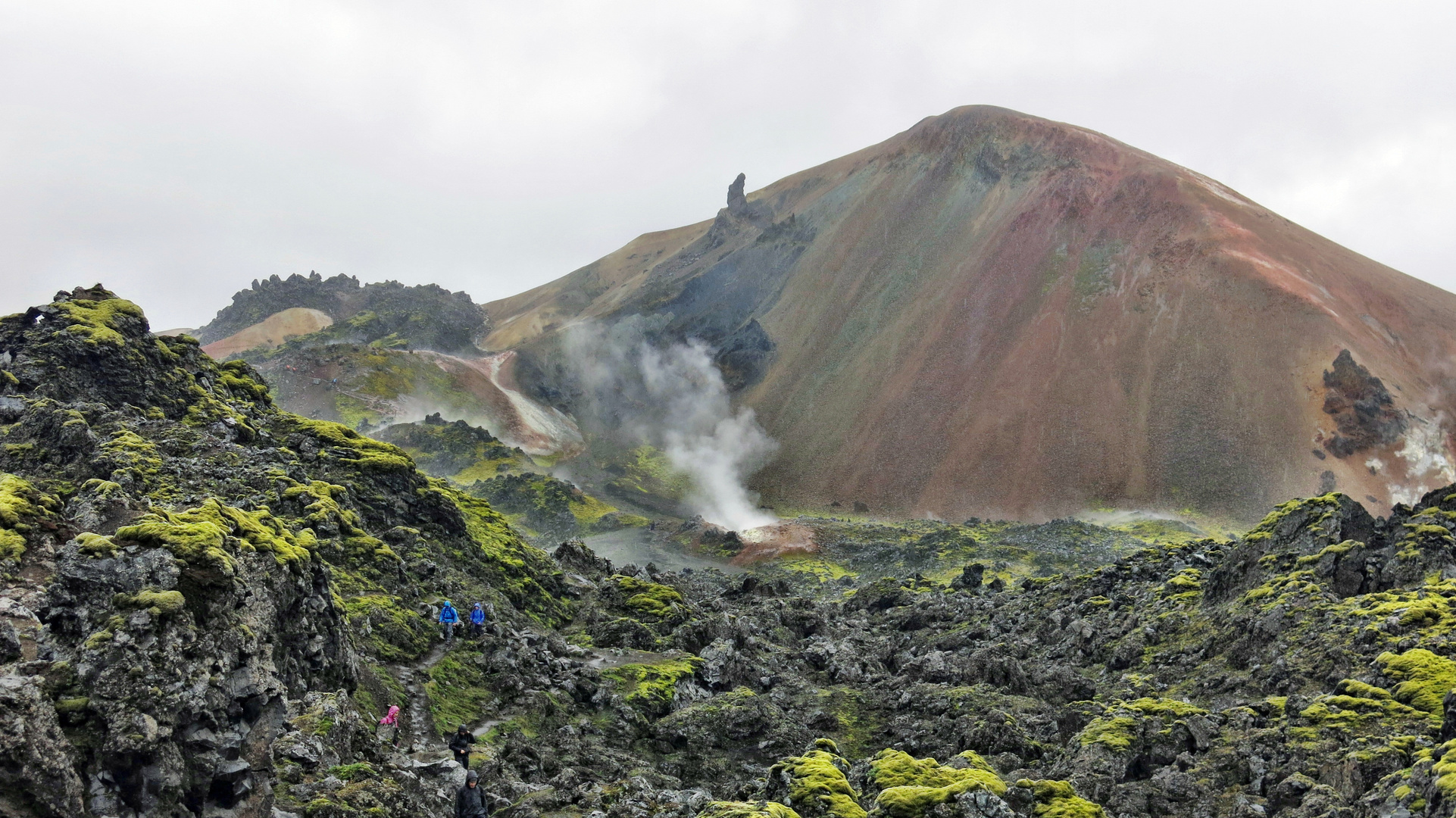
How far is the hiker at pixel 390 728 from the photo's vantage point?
18969mm

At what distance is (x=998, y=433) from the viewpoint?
111938 mm

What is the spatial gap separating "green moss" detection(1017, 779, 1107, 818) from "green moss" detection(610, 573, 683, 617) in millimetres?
20607

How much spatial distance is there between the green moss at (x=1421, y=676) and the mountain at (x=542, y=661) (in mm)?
74

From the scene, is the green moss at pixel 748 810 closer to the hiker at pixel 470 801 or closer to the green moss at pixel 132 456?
the hiker at pixel 470 801

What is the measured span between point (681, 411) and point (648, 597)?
107 meters

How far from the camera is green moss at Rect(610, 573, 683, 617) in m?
36.3

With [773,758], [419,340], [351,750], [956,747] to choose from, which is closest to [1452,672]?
[956,747]

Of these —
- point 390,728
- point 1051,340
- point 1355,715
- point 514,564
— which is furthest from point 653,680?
point 1051,340

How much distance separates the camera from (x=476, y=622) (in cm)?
2723

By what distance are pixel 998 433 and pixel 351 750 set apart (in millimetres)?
104808

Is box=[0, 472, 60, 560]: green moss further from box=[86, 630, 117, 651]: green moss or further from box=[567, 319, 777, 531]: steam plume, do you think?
box=[567, 319, 777, 531]: steam plume

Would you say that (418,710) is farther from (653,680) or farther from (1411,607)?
(1411,607)

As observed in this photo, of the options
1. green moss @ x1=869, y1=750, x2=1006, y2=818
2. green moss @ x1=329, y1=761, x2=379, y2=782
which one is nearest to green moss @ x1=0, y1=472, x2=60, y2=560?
green moss @ x1=329, y1=761, x2=379, y2=782

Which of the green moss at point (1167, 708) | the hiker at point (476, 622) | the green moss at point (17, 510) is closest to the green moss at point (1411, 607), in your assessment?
the green moss at point (1167, 708)
